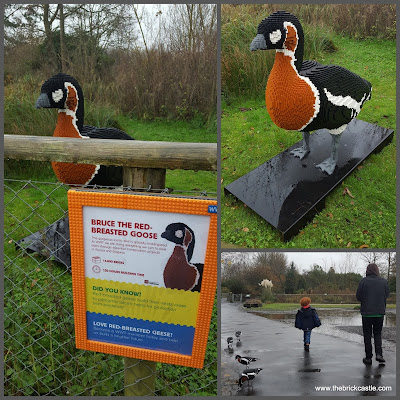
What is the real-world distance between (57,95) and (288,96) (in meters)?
1.60

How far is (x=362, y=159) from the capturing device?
3402mm

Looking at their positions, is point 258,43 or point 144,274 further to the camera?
point 258,43

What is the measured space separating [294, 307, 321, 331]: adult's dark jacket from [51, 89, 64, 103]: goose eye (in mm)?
2153

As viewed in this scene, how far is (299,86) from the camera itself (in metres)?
2.53

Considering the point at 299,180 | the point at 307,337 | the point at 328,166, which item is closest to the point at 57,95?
the point at 299,180

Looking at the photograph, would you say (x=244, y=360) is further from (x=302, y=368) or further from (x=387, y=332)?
(x=387, y=332)

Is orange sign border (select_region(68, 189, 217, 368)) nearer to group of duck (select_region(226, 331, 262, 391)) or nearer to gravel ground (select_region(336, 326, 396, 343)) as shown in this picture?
group of duck (select_region(226, 331, 262, 391))

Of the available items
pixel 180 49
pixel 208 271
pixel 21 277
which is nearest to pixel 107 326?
pixel 208 271

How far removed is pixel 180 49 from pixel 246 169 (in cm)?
490

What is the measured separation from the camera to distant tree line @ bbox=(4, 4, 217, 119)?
757cm

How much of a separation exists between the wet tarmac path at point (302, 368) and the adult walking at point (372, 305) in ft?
0.12

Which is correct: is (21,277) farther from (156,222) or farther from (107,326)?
(156,222)

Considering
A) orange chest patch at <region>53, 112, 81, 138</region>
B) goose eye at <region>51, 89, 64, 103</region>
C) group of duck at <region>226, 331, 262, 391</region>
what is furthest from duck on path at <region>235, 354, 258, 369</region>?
goose eye at <region>51, 89, 64, 103</region>

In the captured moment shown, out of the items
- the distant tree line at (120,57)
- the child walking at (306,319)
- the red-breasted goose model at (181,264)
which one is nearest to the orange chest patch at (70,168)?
the red-breasted goose model at (181,264)
